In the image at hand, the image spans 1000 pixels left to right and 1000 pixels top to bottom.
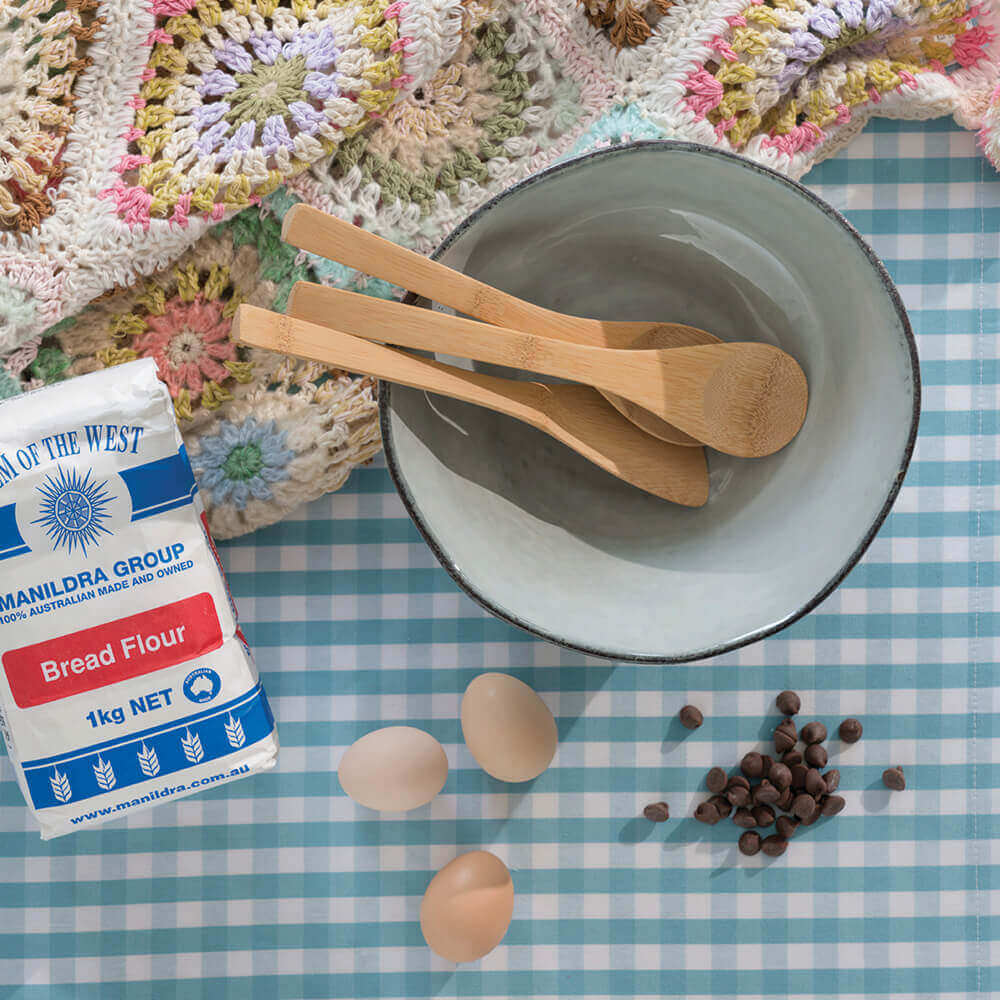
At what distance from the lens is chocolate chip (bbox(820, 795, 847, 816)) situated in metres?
0.73

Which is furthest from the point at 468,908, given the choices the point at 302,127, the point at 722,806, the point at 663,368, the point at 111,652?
the point at 302,127

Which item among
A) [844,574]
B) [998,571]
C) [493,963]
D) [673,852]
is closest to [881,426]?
[844,574]

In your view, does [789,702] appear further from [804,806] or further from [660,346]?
[660,346]

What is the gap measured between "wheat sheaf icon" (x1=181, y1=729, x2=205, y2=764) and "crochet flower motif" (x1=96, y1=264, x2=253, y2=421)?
0.23 m

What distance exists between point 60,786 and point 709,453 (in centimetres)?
51

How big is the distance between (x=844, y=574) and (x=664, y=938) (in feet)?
1.24

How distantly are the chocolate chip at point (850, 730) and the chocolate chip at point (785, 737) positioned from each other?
39mm

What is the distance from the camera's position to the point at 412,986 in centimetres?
75

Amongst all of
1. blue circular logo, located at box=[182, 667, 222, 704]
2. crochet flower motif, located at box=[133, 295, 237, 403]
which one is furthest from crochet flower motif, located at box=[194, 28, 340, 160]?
blue circular logo, located at box=[182, 667, 222, 704]

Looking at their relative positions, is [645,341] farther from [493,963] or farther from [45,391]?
[493,963]

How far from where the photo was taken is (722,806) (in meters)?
0.73

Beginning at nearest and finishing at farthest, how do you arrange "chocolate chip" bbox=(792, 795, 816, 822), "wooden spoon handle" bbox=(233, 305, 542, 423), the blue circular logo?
1. "wooden spoon handle" bbox=(233, 305, 542, 423)
2. the blue circular logo
3. "chocolate chip" bbox=(792, 795, 816, 822)

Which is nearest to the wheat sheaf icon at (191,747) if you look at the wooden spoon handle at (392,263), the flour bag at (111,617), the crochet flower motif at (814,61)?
the flour bag at (111,617)

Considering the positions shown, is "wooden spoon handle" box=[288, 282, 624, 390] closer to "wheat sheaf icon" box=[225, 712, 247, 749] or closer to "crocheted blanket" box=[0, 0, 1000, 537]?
"crocheted blanket" box=[0, 0, 1000, 537]
